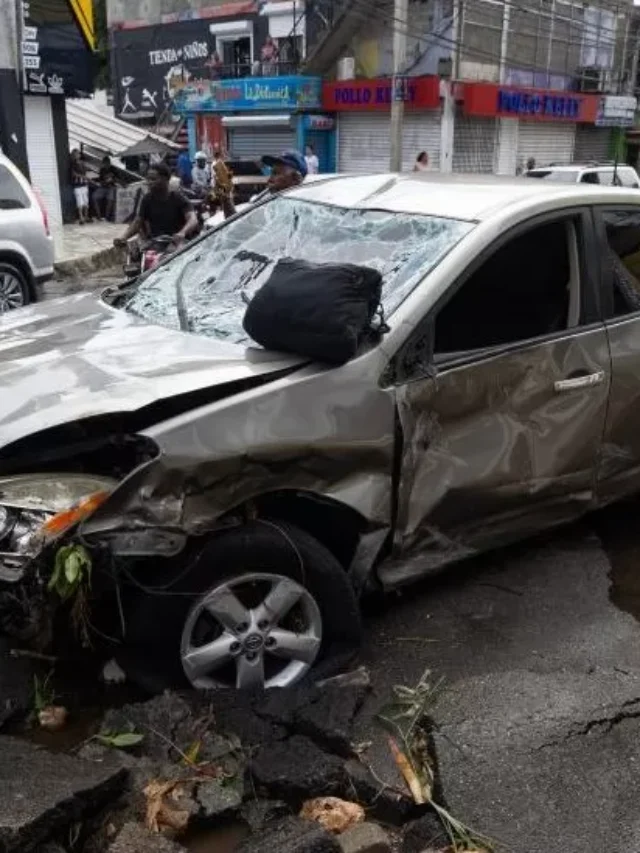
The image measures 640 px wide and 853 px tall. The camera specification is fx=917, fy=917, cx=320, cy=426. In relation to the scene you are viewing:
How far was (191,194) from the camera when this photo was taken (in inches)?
813

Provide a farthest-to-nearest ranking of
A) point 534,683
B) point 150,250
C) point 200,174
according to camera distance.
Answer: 1. point 200,174
2. point 150,250
3. point 534,683

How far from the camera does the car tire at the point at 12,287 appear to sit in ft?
31.7

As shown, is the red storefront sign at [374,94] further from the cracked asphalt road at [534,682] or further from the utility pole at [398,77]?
the cracked asphalt road at [534,682]

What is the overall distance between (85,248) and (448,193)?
1339 centimetres

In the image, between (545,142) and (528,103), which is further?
(545,142)

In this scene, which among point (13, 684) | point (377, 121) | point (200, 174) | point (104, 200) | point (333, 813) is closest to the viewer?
point (333, 813)

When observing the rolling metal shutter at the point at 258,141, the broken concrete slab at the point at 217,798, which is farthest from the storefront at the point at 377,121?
the broken concrete slab at the point at 217,798

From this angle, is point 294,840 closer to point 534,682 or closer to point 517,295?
point 534,682

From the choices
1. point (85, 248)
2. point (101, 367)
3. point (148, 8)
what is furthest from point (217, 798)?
point (148, 8)

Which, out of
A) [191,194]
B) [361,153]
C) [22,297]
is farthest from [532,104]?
[22,297]

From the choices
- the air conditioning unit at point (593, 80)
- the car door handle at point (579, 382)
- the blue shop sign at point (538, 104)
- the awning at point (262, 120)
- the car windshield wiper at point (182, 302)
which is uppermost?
the air conditioning unit at point (593, 80)

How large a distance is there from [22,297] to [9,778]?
8193 mm

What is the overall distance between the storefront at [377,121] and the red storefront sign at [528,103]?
3.67 ft

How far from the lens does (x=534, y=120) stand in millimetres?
29969
